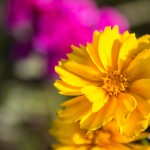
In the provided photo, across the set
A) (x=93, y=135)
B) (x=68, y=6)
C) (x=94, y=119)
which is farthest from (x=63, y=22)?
(x=94, y=119)

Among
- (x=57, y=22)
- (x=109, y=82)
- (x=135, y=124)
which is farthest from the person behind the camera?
(x=57, y=22)

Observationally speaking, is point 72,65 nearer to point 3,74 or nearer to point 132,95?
point 132,95

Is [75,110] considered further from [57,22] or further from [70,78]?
[57,22]

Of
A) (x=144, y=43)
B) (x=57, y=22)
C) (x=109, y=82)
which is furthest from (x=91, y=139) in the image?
(x=57, y=22)

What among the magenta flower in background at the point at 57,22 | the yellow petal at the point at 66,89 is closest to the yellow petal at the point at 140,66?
the yellow petal at the point at 66,89

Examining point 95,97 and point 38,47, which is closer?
point 95,97

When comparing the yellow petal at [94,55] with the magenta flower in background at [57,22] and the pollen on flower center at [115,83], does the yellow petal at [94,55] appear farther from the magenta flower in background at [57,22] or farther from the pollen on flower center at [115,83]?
the magenta flower in background at [57,22]
